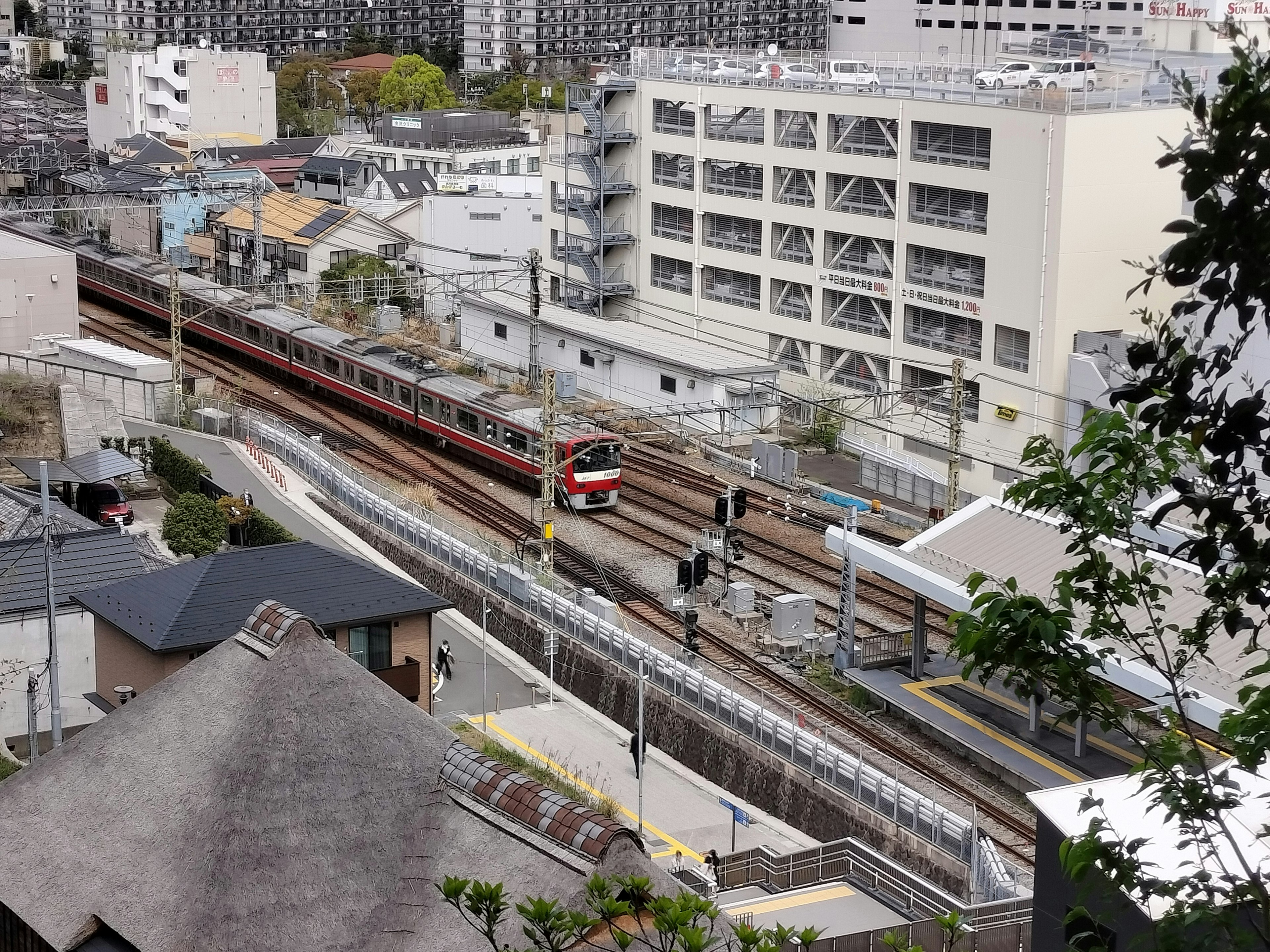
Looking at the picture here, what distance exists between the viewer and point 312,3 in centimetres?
11962

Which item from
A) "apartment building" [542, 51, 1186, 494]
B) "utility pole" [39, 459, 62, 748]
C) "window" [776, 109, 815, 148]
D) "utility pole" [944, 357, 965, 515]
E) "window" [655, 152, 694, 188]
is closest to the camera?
"utility pole" [39, 459, 62, 748]

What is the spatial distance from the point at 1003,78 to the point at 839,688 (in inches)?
741

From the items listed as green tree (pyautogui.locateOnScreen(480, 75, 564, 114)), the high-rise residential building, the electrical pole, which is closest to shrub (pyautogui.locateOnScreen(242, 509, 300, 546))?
the electrical pole

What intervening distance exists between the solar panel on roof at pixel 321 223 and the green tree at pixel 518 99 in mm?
38382

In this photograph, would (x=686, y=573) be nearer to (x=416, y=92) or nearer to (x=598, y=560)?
(x=598, y=560)

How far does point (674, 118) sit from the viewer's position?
1705 inches

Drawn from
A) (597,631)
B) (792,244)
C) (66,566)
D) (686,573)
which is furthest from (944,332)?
(66,566)

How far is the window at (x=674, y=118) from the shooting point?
42688 millimetres

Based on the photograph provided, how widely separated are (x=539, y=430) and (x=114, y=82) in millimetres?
61079

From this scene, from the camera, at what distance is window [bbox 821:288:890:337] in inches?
1489

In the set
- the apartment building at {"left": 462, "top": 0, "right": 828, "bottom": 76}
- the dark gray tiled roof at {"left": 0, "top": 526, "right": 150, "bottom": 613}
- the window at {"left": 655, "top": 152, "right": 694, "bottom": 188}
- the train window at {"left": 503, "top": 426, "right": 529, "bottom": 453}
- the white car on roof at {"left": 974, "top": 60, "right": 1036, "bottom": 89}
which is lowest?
the train window at {"left": 503, "top": 426, "right": 529, "bottom": 453}

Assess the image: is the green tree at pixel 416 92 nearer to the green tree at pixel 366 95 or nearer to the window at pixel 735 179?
the green tree at pixel 366 95

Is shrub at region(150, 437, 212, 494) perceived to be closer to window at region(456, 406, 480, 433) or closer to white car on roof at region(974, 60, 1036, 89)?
window at region(456, 406, 480, 433)

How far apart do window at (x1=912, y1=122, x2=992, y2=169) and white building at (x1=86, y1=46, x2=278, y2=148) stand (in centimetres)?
5190
